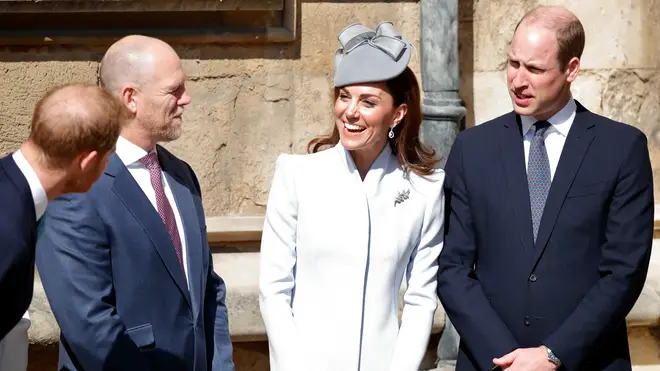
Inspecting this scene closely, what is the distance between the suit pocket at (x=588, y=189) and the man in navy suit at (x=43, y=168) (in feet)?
4.70

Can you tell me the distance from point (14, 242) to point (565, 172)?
1716 millimetres

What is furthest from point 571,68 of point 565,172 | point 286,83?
point 286,83

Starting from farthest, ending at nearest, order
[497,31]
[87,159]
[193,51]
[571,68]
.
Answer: [497,31] < [193,51] < [571,68] < [87,159]

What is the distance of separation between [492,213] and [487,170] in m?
0.14

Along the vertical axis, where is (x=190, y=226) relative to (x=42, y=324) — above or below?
above

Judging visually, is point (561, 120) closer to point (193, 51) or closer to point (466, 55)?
point (466, 55)

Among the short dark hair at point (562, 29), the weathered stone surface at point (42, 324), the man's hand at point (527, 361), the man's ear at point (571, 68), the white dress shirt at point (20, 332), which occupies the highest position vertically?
the short dark hair at point (562, 29)

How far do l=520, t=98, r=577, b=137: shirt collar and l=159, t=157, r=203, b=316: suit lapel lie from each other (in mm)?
1054

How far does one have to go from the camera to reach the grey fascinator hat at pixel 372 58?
11.6ft

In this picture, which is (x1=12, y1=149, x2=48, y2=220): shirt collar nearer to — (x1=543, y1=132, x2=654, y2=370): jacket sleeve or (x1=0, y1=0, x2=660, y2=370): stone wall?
(x1=543, y1=132, x2=654, y2=370): jacket sleeve

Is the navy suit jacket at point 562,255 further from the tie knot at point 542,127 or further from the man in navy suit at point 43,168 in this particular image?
the man in navy suit at point 43,168

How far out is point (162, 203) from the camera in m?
3.39

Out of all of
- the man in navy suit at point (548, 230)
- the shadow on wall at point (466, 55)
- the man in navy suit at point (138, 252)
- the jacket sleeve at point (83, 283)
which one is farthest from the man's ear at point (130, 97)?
the shadow on wall at point (466, 55)

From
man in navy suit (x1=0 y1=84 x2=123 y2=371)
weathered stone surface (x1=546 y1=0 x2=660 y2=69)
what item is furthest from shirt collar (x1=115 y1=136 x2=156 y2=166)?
weathered stone surface (x1=546 y1=0 x2=660 y2=69)
